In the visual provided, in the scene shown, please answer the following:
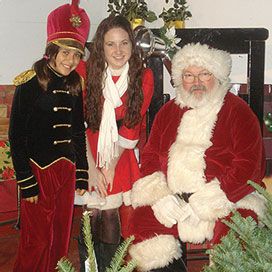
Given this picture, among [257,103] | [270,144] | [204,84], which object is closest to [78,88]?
[204,84]

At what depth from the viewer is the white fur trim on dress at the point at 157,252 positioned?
2041mm

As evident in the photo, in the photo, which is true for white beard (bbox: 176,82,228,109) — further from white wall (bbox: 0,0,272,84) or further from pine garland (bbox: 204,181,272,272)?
white wall (bbox: 0,0,272,84)

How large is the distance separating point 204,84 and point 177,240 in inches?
27.3

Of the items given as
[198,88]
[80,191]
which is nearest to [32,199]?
[80,191]

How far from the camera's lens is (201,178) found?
2.06 m

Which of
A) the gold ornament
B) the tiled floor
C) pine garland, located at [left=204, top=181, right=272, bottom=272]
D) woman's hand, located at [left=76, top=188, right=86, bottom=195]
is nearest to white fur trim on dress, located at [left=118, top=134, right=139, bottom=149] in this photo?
woman's hand, located at [left=76, top=188, right=86, bottom=195]

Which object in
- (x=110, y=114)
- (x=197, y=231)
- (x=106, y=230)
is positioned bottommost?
(x=106, y=230)

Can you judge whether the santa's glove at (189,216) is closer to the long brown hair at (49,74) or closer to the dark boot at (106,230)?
the dark boot at (106,230)

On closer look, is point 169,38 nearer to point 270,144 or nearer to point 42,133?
point 42,133

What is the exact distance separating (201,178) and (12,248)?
66.4 inches

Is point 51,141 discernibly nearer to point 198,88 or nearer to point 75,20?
point 75,20

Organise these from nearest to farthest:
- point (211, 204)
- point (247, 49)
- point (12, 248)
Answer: point (211, 204), point (247, 49), point (12, 248)

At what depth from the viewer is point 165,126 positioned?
7.39ft

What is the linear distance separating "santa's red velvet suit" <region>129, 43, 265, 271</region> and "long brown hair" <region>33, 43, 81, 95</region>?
486mm
